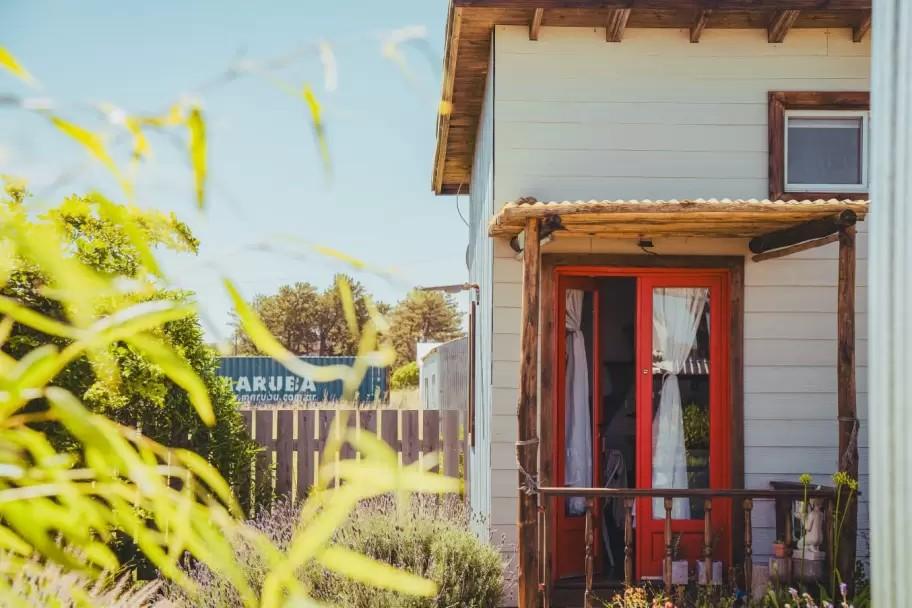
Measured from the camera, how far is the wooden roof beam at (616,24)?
7.34 metres

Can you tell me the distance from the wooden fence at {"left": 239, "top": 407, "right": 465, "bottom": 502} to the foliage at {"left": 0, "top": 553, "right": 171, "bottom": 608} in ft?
7.85

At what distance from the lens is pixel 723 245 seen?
7.70 m

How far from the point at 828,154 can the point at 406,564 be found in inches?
174

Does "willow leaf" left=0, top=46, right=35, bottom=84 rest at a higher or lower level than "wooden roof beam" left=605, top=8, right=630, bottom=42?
lower


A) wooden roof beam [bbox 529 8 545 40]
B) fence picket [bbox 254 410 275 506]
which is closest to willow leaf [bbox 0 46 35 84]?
wooden roof beam [bbox 529 8 545 40]

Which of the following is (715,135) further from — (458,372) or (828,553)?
(458,372)

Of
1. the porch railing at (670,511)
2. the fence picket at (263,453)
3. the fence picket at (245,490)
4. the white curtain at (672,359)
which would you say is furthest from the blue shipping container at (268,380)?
the porch railing at (670,511)

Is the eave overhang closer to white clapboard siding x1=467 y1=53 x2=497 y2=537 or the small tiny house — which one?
the small tiny house

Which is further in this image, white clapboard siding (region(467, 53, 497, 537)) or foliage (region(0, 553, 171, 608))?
white clapboard siding (region(467, 53, 497, 537))

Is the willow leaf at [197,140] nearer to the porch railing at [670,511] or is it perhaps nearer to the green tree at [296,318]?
the porch railing at [670,511]

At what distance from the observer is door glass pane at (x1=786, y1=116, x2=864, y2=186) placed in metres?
7.75

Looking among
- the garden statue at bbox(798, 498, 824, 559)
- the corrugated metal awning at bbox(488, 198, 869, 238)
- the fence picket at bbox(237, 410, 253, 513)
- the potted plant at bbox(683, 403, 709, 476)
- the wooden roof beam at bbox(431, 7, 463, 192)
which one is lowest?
the fence picket at bbox(237, 410, 253, 513)

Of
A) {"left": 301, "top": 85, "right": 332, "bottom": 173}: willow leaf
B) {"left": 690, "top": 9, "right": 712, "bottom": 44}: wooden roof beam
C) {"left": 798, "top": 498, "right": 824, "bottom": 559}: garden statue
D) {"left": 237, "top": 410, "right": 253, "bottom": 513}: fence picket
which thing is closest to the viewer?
{"left": 301, "top": 85, "right": 332, "bottom": 173}: willow leaf

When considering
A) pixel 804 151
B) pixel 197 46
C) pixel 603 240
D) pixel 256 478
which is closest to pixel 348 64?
pixel 197 46
